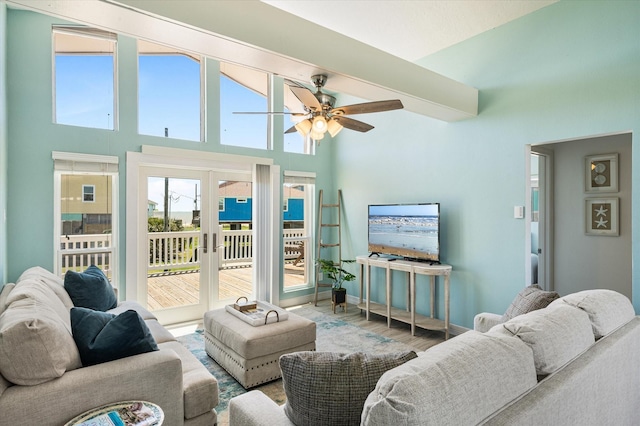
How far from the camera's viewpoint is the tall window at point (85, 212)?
3641 mm

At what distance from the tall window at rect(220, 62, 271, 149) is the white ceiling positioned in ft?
5.78

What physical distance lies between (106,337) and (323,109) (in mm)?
2182

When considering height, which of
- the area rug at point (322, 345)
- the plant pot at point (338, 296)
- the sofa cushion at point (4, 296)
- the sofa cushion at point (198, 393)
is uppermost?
the sofa cushion at point (4, 296)

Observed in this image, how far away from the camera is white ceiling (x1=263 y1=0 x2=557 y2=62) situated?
3107mm

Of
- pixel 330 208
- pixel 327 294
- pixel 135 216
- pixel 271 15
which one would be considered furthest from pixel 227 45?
pixel 327 294

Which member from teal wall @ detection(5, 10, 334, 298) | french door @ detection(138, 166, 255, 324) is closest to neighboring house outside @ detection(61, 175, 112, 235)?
teal wall @ detection(5, 10, 334, 298)

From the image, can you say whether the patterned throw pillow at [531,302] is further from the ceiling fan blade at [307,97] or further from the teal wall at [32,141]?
the teal wall at [32,141]

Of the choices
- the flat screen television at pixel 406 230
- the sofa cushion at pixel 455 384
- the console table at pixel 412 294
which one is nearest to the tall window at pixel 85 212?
the console table at pixel 412 294

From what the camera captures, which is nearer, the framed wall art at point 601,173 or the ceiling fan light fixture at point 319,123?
the ceiling fan light fixture at point 319,123

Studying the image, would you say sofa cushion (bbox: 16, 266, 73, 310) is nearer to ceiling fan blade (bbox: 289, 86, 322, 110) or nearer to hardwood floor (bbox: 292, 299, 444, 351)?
ceiling fan blade (bbox: 289, 86, 322, 110)

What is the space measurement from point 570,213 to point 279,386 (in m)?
4.16

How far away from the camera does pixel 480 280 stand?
12.6 ft

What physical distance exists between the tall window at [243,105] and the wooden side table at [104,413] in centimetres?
359

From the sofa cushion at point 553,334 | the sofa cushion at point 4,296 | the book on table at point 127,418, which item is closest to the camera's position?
the sofa cushion at point 553,334
